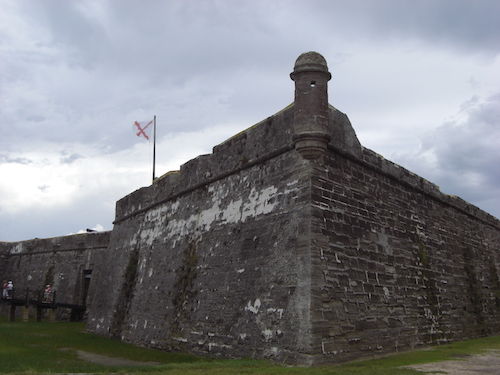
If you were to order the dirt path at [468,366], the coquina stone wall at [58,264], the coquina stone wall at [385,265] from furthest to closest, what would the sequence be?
the coquina stone wall at [58,264] → the coquina stone wall at [385,265] → the dirt path at [468,366]

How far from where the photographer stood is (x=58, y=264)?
22672mm

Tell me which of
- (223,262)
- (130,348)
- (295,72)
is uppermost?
(295,72)

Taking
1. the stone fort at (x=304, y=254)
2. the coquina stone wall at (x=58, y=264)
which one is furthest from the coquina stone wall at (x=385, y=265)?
the coquina stone wall at (x=58, y=264)

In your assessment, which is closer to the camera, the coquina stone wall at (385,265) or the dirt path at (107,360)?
the coquina stone wall at (385,265)

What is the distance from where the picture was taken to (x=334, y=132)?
9.03 m

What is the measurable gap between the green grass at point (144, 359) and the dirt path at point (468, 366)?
32cm

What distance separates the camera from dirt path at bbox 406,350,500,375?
615cm

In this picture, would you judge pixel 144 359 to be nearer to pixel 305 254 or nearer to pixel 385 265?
pixel 305 254

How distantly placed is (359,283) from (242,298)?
7.28 feet

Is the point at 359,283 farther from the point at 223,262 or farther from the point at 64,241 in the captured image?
the point at 64,241

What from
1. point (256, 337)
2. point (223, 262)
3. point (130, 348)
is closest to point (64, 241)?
point (130, 348)

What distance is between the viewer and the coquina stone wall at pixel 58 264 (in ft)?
69.5

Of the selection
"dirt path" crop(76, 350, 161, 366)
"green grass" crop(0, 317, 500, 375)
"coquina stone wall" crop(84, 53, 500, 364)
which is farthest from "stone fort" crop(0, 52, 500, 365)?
"dirt path" crop(76, 350, 161, 366)

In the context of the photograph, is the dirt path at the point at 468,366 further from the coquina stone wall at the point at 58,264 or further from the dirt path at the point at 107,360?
the coquina stone wall at the point at 58,264
